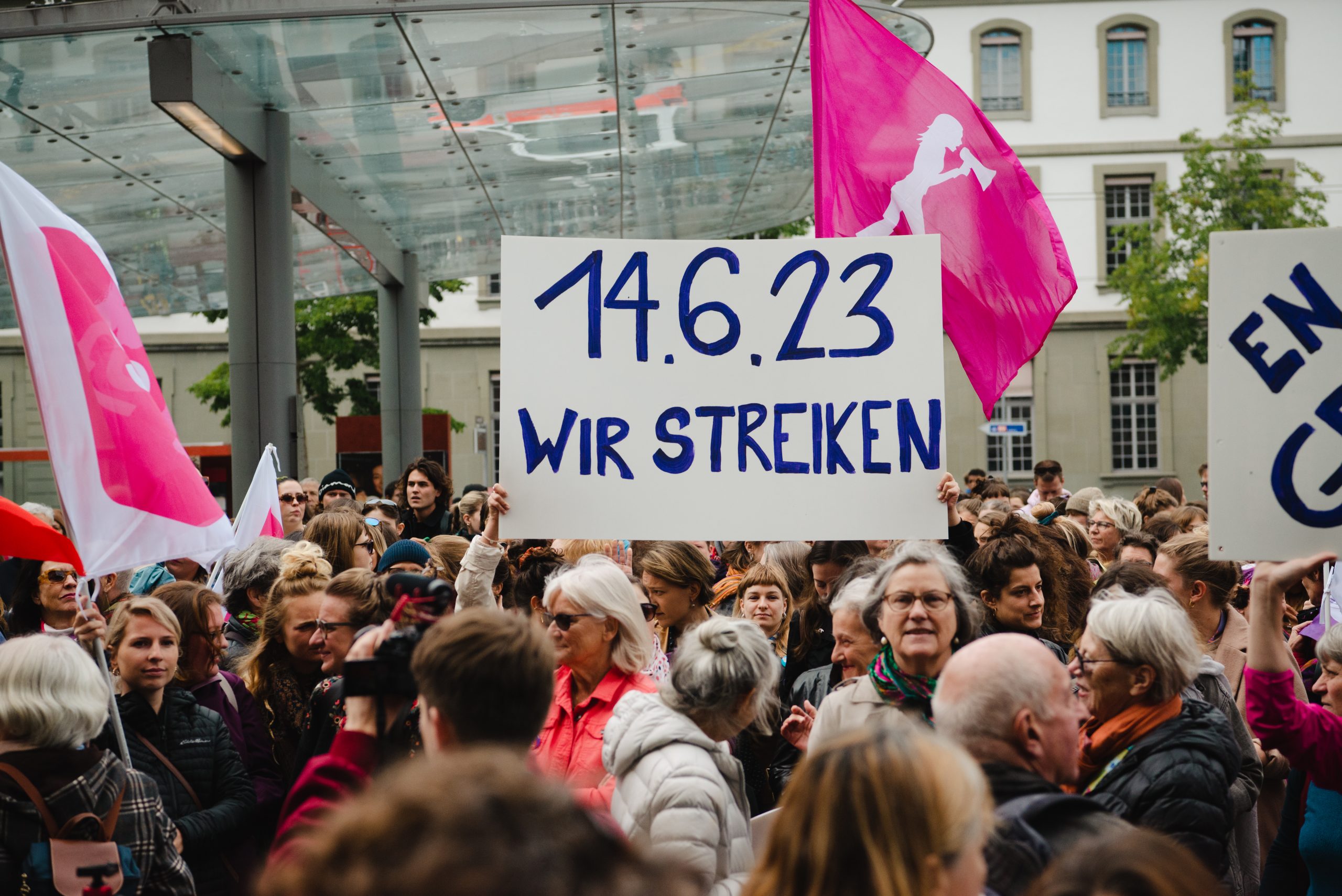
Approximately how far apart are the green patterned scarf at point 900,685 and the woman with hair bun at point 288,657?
2.10m

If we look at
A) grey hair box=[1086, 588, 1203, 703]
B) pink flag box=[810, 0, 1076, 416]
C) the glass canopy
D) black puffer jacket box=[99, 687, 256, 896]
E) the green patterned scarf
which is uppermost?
the glass canopy

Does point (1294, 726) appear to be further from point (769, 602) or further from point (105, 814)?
point (105, 814)

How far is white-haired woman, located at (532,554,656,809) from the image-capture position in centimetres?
396

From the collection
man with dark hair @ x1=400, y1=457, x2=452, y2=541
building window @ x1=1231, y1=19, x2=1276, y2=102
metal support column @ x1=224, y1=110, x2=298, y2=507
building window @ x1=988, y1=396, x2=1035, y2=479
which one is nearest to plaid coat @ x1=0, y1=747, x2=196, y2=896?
man with dark hair @ x1=400, y1=457, x2=452, y2=541

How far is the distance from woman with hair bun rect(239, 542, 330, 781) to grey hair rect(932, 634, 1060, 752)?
280 cm

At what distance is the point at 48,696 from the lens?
10.5ft

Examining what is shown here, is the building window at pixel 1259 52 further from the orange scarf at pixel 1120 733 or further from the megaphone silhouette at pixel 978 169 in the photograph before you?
the orange scarf at pixel 1120 733

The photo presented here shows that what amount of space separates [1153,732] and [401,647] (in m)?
2.08

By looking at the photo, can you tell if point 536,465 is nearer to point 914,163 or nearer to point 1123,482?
point 914,163

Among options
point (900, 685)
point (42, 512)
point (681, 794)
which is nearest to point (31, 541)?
point (681, 794)

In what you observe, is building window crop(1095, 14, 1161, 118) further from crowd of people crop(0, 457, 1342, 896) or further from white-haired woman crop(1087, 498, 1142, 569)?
crowd of people crop(0, 457, 1342, 896)

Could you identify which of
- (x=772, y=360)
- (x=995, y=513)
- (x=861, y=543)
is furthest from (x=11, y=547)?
(x=995, y=513)

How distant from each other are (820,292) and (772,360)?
297 mm

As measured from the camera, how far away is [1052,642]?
5113 mm
